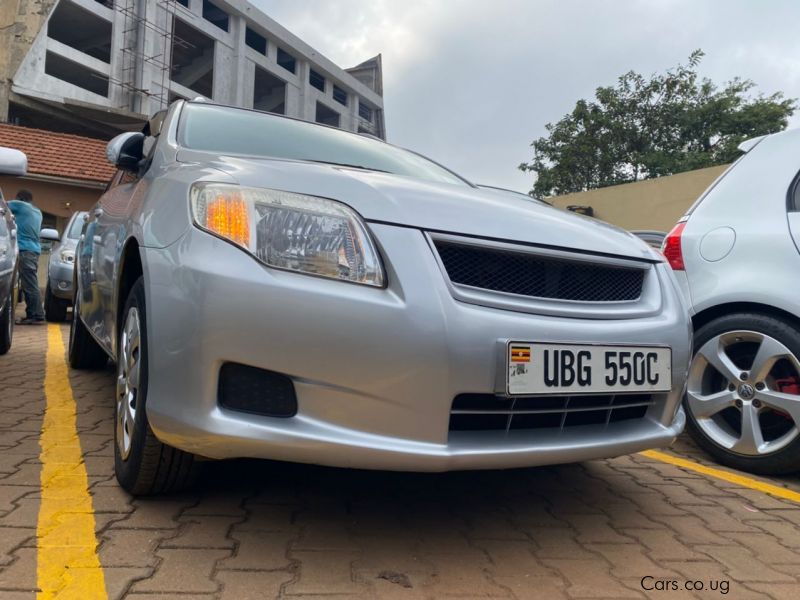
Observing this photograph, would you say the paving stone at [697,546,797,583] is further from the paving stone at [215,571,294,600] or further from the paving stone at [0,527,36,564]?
the paving stone at [0,527,36,564]

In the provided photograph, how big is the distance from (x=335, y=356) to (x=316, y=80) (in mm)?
38295

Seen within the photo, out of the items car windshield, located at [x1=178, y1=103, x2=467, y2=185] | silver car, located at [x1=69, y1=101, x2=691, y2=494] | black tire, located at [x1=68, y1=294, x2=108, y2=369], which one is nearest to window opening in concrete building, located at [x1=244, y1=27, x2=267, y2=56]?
black tire, located at [x1=68, y1=294, x2=108, y2=369]

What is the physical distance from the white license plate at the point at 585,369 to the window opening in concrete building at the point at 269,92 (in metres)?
34.0

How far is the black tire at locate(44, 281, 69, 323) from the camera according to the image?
7859 millimetres

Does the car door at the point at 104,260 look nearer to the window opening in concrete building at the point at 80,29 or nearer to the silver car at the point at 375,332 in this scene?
the silver car at the point at 375,332

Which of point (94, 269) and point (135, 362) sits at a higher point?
point (94, 269)

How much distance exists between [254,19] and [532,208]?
33.1 meters

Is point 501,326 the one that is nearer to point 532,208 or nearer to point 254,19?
point 532,208

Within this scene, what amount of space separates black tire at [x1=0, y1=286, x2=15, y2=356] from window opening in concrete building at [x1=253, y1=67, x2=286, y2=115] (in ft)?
101

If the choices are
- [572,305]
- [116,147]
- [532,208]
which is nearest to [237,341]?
[572,305]

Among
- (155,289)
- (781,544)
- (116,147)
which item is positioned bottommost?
(781,544)

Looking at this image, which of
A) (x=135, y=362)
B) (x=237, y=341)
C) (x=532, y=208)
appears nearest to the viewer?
(x=237, y=341)

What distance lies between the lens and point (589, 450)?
1922 millimetres

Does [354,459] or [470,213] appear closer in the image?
[354,459]
